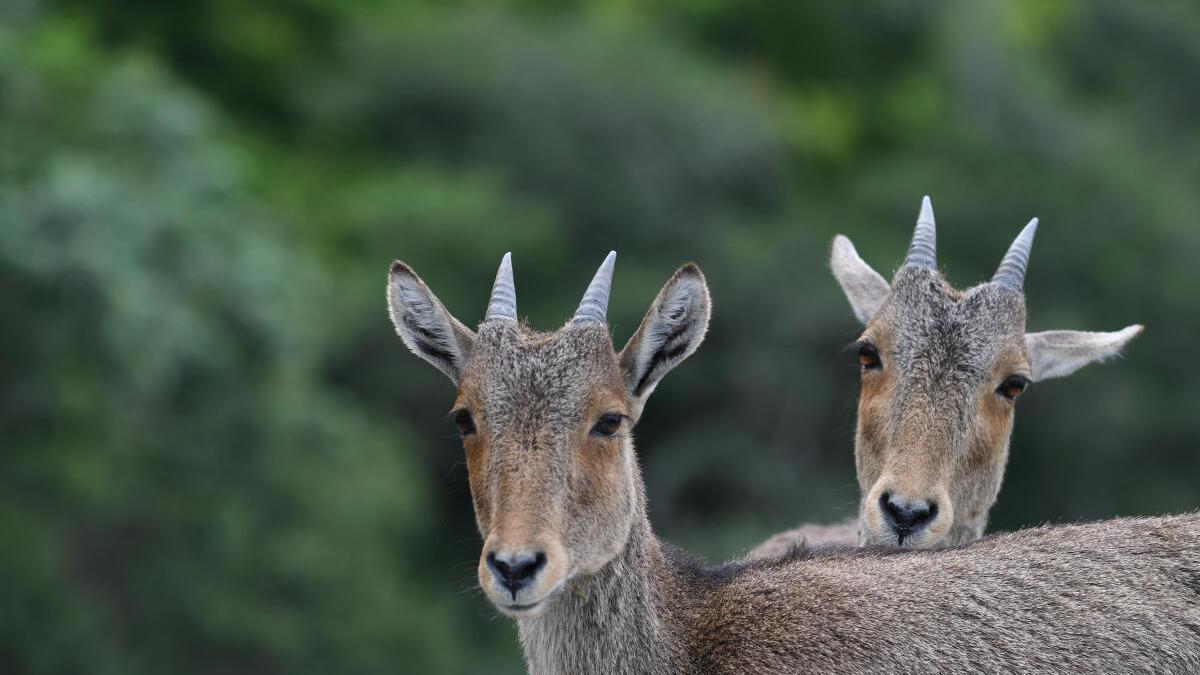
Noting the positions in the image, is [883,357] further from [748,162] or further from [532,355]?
[748,162]

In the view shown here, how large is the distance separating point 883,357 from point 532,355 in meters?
2.95

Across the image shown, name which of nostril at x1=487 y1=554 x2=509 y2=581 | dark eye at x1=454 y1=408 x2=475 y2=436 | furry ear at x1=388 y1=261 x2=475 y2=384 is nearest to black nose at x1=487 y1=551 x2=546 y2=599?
nostril at x1=487 y1=554 x2=509 y2=581

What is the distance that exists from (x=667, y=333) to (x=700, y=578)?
4.49ft

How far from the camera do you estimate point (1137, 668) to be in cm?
884

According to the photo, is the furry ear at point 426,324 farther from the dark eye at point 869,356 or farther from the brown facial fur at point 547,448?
the dark eye at point 869,356

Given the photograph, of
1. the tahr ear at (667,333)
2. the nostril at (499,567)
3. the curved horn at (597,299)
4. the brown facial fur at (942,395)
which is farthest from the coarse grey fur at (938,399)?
the nostril at (499,567)

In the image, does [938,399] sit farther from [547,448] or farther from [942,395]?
[547,448]

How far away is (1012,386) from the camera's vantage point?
11242mm

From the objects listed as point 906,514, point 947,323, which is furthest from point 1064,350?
point 906,514

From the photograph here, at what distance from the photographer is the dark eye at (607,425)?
9.21 meters

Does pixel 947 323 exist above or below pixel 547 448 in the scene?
above

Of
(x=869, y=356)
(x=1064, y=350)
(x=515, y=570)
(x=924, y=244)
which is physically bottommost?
(x=515, y=570)

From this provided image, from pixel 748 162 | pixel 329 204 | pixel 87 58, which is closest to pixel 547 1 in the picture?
pixel 748 162

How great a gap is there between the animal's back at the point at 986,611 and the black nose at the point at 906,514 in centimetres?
80
